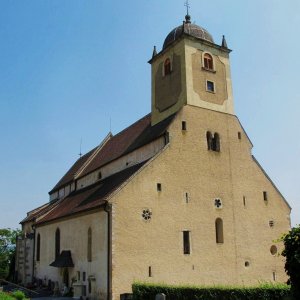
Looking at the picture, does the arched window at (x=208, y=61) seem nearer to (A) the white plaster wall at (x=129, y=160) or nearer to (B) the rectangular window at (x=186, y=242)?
(A) the white plaster wall at (x=129, y=160)

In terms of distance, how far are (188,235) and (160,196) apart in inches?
124

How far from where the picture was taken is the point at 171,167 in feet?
90.5

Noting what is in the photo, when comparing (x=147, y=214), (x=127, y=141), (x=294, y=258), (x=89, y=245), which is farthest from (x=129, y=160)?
(x=294, y=258)

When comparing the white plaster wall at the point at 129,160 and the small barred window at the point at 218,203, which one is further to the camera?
the white plaster wall at the point at 129,160

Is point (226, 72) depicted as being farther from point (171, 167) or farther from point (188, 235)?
point (188, 235)

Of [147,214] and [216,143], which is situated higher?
[216,143]

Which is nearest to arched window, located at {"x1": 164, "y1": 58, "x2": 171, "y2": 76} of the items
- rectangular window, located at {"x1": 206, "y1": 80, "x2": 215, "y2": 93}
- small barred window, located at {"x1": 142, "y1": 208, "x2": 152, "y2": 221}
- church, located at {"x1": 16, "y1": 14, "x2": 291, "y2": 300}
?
church, located at {"x1": 16, "y1": 14, "x2": 291, "y2": 300}

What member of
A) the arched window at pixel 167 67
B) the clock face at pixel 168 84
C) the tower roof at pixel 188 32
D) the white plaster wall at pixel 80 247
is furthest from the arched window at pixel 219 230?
the tower roof at pixel 188 32

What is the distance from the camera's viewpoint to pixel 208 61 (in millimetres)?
32375

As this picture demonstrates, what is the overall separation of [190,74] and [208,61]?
101 inches

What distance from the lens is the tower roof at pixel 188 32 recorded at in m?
32.4

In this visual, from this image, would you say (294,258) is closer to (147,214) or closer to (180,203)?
(147,214)

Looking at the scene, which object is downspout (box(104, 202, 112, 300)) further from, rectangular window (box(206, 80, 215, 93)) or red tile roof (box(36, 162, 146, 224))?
rectangular window (box(206, 80, 215, 93))

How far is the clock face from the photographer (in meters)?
31.3
